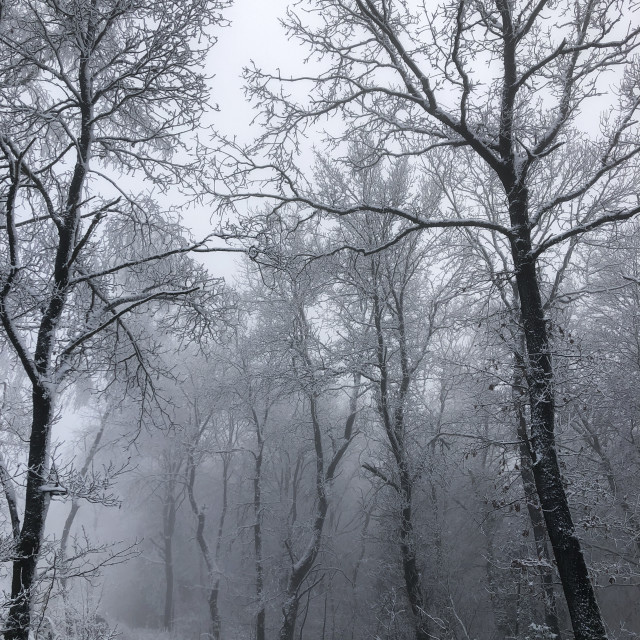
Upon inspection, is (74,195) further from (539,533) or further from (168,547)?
(168,547)

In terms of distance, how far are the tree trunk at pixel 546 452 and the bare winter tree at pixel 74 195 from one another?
3.63 m

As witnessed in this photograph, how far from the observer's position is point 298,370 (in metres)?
11.1

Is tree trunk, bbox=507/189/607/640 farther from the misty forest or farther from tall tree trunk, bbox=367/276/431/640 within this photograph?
tall tree trunk, bbox=367/276/431/640

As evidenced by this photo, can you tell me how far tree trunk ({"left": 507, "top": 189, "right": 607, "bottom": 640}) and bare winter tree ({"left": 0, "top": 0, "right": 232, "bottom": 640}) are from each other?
3629mm

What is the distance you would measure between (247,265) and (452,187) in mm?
7425

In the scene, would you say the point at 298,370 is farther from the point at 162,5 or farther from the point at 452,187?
the point at 162,5

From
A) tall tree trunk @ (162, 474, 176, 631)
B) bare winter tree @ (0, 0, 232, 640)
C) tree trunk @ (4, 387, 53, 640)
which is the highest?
bare winter tree @ (0, 0, 232, 640)

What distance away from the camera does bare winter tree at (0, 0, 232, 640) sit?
4.09 metres

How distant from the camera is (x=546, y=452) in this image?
4852 millimetres

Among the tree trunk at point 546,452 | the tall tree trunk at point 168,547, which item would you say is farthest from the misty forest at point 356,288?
the tall tree trunk at point 168,547

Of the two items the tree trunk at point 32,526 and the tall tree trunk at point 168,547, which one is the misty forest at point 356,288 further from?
the tall tree trunk at point 168,547

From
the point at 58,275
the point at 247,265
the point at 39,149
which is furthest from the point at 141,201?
the point at 247,265

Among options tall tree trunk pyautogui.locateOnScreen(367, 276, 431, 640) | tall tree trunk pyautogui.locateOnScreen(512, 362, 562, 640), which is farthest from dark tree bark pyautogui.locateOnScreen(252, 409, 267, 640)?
tall tree trunk pyautogui.locateOnScreen(512, 362, 562, 640)

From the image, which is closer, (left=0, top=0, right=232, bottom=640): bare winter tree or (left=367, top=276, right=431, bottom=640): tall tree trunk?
(left=0, top=0, right=232, bottom=640): bare winter tree
